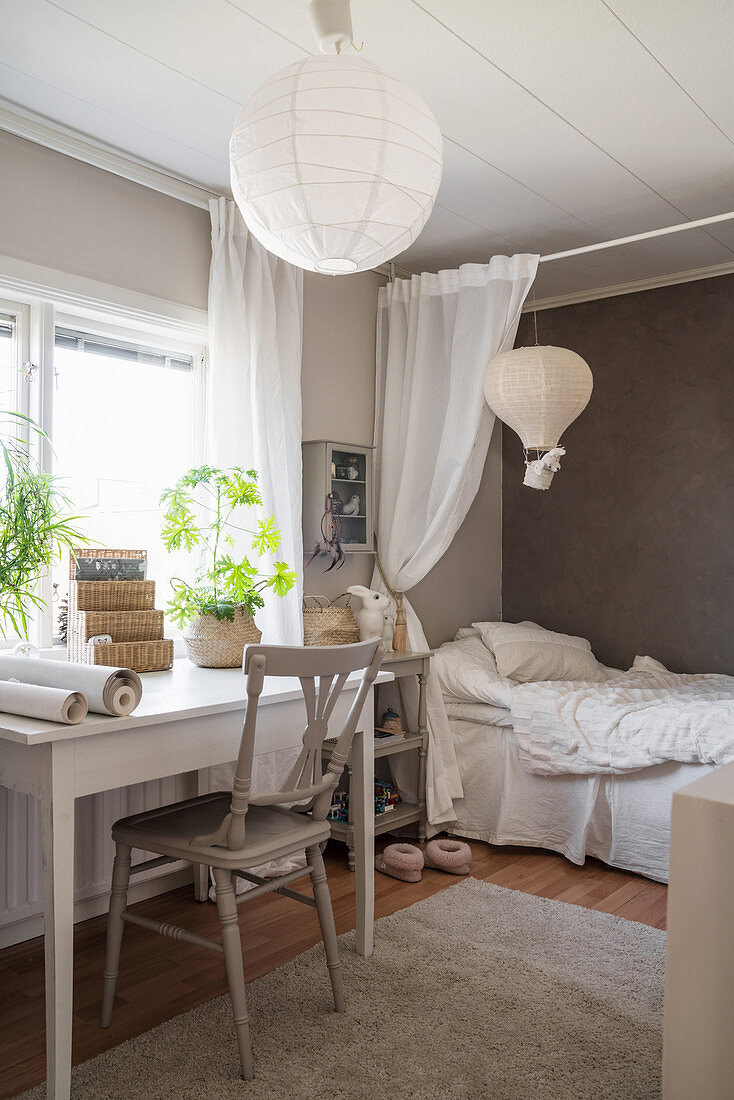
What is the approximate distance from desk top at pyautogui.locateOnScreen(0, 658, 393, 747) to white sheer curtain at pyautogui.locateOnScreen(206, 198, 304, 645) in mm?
646

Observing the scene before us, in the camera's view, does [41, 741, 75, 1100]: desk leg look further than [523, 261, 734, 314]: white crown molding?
No

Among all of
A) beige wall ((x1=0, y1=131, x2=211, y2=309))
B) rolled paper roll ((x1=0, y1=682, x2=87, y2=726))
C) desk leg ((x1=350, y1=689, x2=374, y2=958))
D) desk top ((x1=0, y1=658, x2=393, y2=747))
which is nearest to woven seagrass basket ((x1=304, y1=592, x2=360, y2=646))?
desk top ((x1=0, y1=658, x2=393, y2=747))

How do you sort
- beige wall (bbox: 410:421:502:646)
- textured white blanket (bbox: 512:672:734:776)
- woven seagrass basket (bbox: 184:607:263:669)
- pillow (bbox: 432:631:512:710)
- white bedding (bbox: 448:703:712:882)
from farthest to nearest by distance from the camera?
beige wall (bbox: 410:421:502:646)
pillow (bbox: 432:631:512:710)
white bedding (bbox: 448:703:712:882)
textured white blanket (bbox: 512:672:734:776)
woven seagrass basket (bbox: 184:607:263:669)

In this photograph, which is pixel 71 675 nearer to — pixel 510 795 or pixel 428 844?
pixel 428 844

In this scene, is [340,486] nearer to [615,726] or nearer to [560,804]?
[615,726]

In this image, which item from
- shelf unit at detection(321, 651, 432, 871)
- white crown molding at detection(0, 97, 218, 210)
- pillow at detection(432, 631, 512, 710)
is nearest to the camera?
white crown molding at detection(0, 97, 218, 210)

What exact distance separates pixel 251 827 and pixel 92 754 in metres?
0.50

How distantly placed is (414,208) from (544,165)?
1.49m

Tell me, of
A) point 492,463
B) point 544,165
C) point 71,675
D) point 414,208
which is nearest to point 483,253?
point 544,165

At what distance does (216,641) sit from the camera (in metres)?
2.60

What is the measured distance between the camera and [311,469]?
11.0 feet

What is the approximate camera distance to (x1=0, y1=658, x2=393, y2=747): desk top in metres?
1.65

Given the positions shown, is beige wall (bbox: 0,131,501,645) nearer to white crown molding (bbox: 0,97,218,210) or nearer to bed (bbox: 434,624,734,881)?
white crown molding (bbox: 0,97,218,210)

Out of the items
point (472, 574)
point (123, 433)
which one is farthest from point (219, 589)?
point (472, 574)
